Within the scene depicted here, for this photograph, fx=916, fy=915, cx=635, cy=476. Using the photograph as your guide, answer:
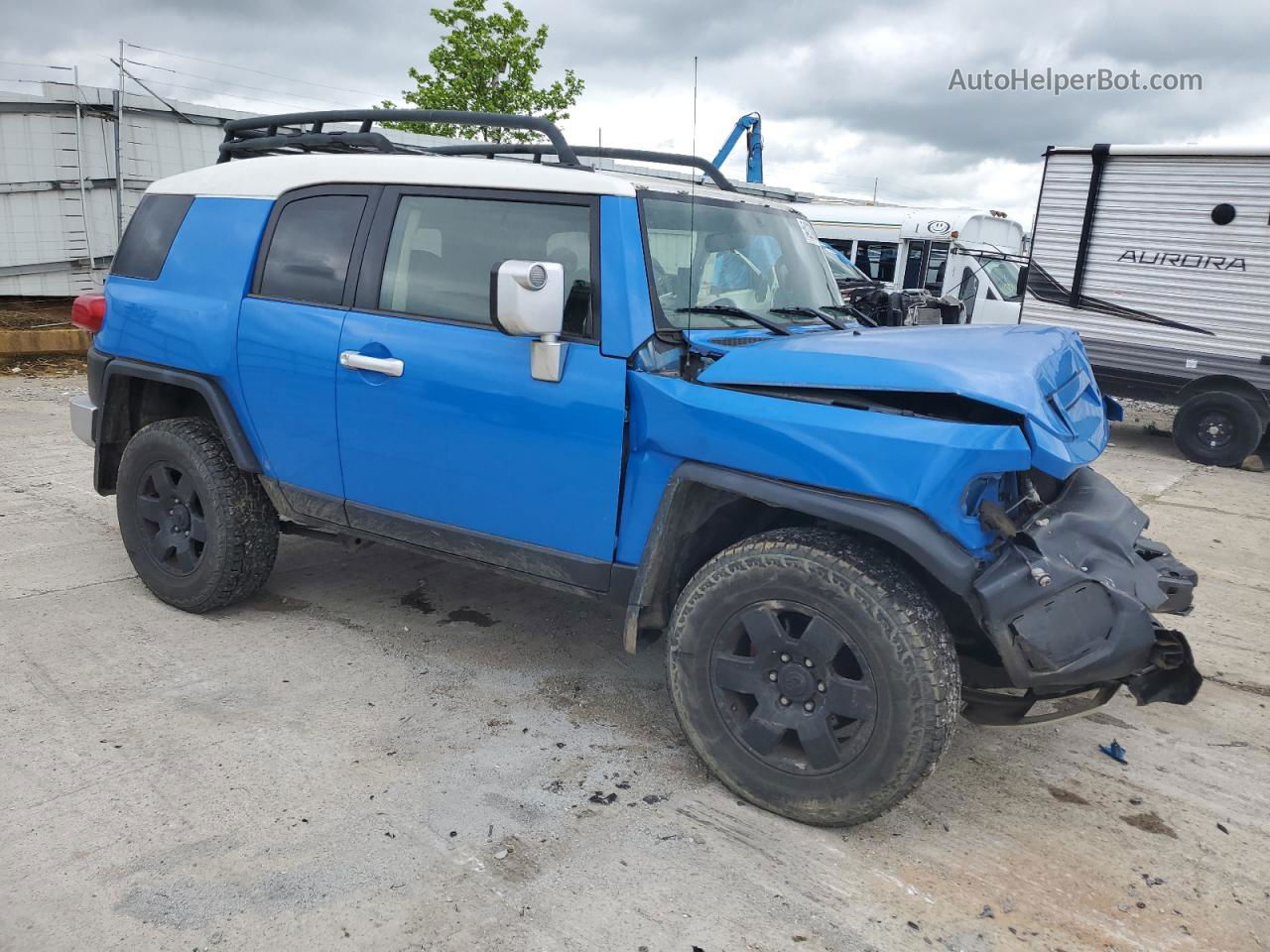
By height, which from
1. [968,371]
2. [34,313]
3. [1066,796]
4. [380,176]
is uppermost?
[380,176]

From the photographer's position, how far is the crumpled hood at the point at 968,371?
252 cm

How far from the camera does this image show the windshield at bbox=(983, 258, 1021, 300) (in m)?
15.1

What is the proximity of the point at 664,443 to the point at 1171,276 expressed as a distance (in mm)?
9491

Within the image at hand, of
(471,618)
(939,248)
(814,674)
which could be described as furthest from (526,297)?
(939,248)

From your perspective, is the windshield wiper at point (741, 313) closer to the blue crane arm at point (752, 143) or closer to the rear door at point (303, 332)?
the rear door at point (303, 332)

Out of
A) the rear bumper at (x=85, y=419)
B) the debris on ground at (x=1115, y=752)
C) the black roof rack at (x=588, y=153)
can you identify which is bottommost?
the debris on ground at (x=1115, y=752)

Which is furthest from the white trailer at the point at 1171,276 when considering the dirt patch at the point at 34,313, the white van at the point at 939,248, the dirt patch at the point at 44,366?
the dirt patch at the point at 34,313

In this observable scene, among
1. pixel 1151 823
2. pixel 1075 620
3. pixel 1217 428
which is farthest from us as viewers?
pixel 1217 428

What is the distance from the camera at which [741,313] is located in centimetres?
330

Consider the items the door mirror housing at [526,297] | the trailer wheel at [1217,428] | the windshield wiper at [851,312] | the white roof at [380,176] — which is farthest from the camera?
the trailer wheel at [1217,428]

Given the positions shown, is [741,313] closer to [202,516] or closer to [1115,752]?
[1115,752]

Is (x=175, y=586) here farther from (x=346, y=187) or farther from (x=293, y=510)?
(x=346, y=187)

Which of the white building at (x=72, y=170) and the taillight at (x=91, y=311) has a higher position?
the white building at (x=72, y=170)

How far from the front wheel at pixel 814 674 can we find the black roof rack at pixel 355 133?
165 centimetres
